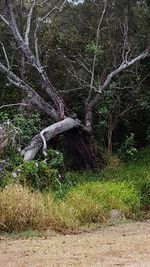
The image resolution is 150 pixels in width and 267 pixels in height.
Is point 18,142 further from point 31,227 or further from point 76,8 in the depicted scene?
point 76,8

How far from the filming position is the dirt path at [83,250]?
6.80 meters

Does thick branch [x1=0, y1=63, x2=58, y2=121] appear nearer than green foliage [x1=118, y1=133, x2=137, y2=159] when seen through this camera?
Yes

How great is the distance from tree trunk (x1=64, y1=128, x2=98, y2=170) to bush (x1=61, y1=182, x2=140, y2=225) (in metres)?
2.89

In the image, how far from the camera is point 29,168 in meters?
11.2

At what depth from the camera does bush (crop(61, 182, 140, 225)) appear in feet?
34.3

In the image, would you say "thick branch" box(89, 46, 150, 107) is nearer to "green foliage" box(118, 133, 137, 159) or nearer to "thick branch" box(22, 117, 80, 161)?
"thick branch" box(22, 117, 80, 161)

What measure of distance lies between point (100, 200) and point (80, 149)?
4159 mm

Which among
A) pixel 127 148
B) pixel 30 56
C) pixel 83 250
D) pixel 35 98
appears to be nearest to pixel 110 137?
pixel 127 148

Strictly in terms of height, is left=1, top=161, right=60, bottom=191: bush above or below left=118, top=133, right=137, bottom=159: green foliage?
above

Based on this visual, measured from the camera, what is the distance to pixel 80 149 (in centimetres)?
1506

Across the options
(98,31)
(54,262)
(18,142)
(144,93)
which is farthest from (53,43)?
(54,262)

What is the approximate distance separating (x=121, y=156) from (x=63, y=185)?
14.3 ft

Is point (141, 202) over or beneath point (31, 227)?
beneath

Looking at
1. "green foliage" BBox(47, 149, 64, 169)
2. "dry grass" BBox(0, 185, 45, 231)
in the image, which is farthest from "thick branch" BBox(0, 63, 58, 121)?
"dry grass" BBox(0, 185, 45, 231)
